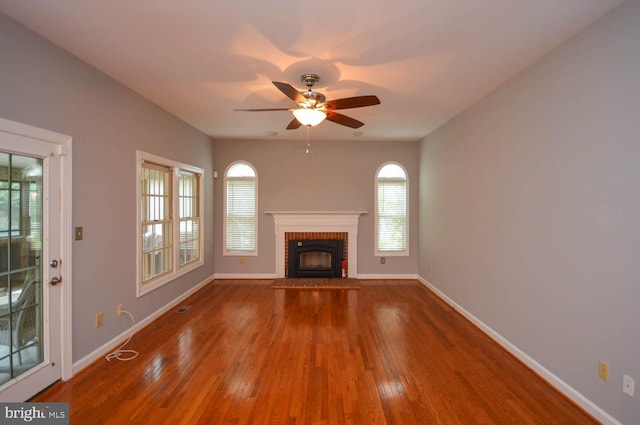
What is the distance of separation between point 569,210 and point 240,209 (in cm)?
491

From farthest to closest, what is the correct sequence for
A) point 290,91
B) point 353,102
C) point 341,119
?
point 341,119 < point 353,102 < point 290,91

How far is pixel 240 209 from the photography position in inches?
227

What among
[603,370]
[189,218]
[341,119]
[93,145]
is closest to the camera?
[603,370]

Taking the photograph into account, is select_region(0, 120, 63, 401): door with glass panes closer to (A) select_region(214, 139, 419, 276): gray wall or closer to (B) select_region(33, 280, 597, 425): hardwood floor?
(B) select_region(33, 280, 597, 425): hardwood floor

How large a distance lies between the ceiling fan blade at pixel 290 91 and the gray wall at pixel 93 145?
173 cm

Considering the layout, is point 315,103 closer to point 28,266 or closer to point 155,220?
point 28,266

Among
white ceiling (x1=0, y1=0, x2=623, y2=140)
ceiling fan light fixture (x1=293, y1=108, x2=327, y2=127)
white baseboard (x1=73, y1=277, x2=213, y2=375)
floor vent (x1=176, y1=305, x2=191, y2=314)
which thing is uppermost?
white ceiling (x1=0, y1=0, x2=623, y2=140)

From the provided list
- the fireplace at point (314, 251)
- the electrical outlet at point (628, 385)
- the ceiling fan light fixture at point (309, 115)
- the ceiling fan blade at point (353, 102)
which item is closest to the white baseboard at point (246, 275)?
the fireplace at point (314, 251)

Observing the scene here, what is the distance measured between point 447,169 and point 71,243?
14.8 feet

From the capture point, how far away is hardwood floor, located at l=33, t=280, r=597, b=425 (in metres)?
2.03

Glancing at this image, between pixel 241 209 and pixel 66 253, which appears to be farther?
pixel 241 209

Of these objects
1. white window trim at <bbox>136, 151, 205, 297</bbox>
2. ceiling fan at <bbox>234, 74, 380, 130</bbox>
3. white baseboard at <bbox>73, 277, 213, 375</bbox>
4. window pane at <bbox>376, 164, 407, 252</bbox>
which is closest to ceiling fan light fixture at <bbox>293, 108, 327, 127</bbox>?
ceiling fan at <bbox>234, 74, 380, 130</bbox>

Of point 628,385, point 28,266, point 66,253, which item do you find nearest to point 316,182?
point 66,253

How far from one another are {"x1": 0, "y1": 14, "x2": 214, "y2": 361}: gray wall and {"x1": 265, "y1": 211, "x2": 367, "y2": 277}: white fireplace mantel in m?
2.35
